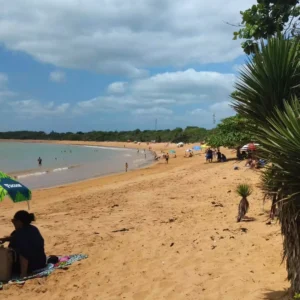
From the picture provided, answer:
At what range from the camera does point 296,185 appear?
3.27 meters

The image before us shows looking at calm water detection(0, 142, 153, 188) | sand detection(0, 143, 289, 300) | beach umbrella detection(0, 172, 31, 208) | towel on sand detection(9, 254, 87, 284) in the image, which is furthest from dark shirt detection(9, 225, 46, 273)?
calm water detection(0, 142, 153, 188)

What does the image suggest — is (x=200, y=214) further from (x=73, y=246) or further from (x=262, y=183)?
(x=262, y=183)

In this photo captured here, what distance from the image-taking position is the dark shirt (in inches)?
219

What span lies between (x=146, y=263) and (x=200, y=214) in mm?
3480

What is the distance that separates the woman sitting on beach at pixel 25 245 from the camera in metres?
5.55

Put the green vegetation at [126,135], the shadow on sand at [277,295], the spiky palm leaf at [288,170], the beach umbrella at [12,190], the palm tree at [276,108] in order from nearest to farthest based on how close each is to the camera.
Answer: the spiky palm leaf at [288,170] < the palm tree at [276,108] < the shadow on sand at [277,295] < the beach umbrella at [12,190] < the green vegetation at [126,135]

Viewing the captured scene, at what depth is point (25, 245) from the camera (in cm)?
555

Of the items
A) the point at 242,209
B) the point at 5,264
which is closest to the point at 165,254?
the point at 242,209

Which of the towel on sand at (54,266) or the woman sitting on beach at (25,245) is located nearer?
the towel on sand at (54,266)

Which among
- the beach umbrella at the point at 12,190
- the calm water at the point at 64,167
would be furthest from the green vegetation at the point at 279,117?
the calm water at the point at 64,167

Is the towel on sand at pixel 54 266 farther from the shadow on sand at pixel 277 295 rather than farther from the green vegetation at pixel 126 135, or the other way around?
the green vegetation at pixel 126 135

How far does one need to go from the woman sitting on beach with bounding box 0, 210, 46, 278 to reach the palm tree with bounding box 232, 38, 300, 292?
3.39m

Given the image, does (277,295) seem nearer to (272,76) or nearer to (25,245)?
(272,76)

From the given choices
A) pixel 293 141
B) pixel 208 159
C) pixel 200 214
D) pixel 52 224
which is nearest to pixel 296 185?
pixel 293 141
